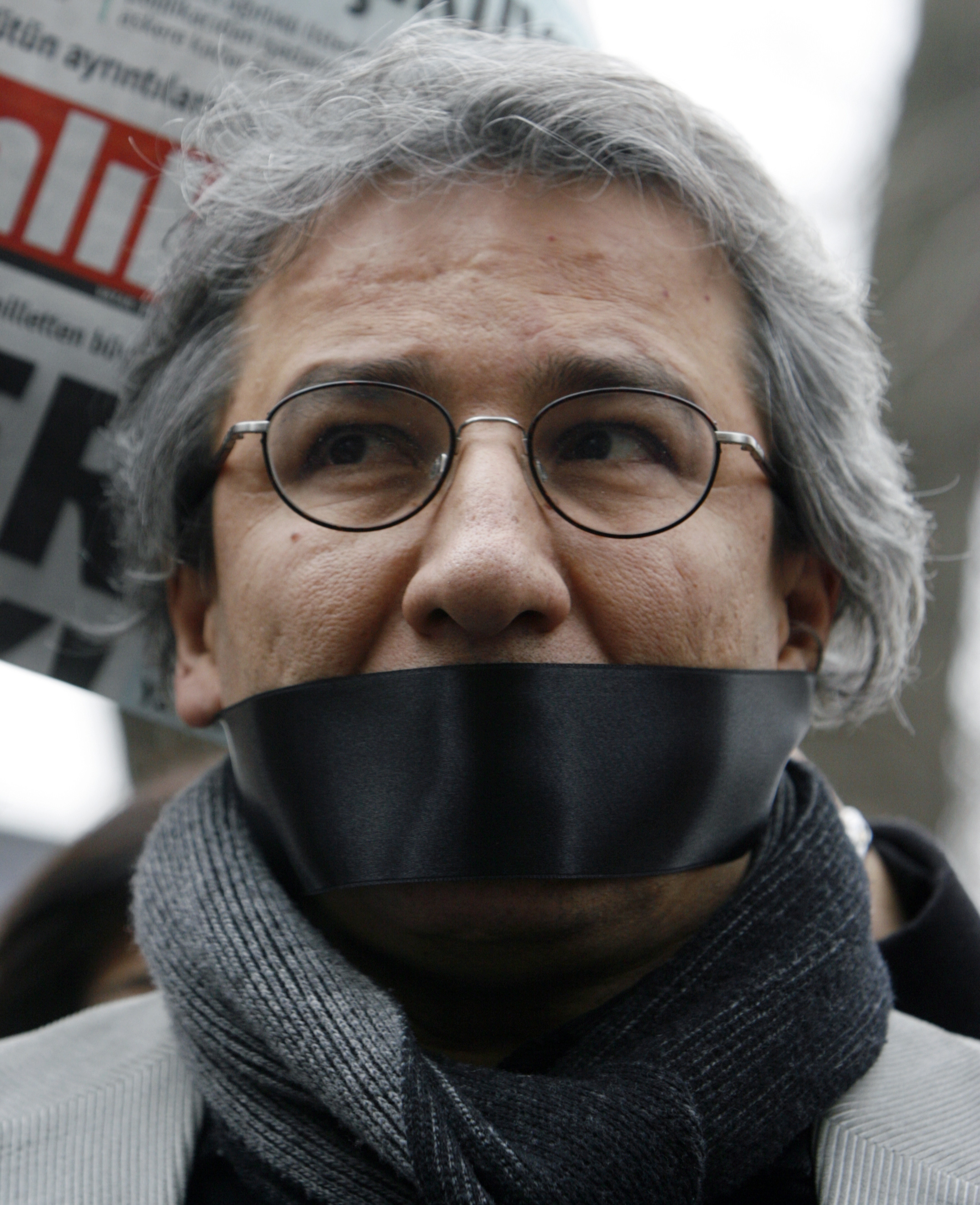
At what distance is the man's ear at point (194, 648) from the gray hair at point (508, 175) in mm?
60

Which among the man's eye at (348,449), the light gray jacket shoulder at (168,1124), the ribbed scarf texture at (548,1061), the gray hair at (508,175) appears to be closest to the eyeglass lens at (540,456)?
the man's eye at (348,449)

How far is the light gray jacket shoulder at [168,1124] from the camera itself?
1.55 meters

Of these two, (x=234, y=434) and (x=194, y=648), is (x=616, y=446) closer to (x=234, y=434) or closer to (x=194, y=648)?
(x=234, y=434)

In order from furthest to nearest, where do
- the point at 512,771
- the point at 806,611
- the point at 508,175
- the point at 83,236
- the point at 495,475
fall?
the point at 83,236 < the point at 806,611 < the point at 508,175 < the point at 495,475 < the point at 512,771

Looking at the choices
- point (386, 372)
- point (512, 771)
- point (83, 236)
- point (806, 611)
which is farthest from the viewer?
point (83, 236)

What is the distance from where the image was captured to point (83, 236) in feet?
8.18

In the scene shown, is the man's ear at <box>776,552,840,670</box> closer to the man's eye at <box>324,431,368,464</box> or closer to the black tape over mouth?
the black tape over mouth

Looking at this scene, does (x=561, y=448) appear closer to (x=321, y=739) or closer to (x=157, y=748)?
(x=321, y=739)

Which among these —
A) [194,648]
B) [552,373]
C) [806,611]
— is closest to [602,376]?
[552,373]

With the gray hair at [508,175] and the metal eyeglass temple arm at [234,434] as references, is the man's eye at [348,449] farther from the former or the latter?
the gray hair at [508,175]

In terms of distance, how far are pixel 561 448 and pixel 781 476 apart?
44 cm

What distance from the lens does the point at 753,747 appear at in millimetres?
1636

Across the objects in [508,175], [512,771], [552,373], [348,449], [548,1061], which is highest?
[508,175]

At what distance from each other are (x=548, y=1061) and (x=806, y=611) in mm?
856
